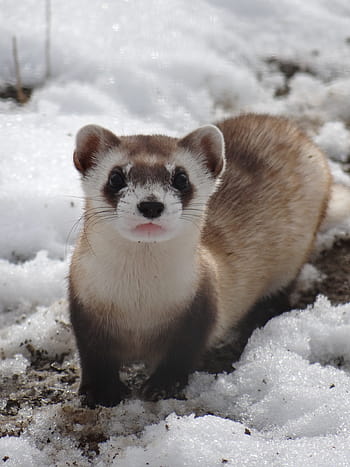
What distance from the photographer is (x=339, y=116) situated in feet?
15.4

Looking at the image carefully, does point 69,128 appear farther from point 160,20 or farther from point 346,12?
point 346,12

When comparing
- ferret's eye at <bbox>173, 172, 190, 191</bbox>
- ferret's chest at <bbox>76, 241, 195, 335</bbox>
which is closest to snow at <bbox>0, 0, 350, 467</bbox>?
ferret's chest at <bbox>76, 241, 195, 335</bbox>

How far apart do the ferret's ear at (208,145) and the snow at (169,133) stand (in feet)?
2.41

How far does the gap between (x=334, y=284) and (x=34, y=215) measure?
4.79 feet

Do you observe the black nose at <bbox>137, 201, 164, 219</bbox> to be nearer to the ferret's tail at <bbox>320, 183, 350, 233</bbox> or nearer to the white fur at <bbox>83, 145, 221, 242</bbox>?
the white fur at <bbox>83, 145, 221, 242</bbox>

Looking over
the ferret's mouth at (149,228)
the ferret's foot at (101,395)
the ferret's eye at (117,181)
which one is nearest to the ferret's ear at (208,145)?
the ferret's eye at (117,181)

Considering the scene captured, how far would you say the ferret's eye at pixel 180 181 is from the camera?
2.35 metres

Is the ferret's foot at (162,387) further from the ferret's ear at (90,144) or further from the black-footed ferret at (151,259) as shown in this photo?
the ferret's ear at (90,144)

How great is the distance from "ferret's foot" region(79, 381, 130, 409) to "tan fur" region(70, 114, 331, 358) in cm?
15

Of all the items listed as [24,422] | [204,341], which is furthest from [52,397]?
[204,341]

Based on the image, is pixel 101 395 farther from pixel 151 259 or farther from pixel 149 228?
pixel 149 228

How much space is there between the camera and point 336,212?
12.4ft

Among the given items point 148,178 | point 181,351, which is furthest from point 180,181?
point 181,351

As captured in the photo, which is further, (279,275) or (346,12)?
(346,12)
